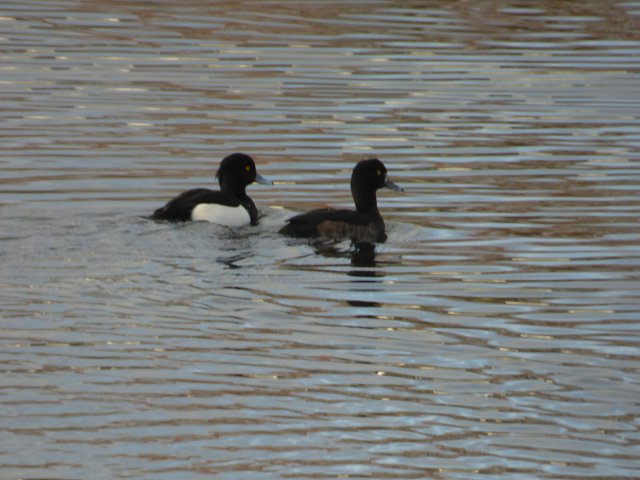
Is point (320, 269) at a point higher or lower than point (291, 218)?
lower

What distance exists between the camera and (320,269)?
39.6 ft

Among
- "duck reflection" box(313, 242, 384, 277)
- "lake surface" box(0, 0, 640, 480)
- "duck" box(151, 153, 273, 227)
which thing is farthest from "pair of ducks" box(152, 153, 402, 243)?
"lake surface" box(0, 0, 640, 480)

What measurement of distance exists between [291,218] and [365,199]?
90 cm

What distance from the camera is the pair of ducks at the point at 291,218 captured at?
13289mm

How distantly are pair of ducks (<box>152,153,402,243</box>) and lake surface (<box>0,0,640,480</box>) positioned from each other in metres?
0.24

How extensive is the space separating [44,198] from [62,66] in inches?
343

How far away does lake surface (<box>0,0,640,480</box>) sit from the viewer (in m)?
7.88

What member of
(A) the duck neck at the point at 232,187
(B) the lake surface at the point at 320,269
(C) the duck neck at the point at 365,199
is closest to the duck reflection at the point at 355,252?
(B) the lake surface at the point at 320,269

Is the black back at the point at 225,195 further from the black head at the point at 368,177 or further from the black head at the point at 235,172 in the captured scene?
the black head at the point at 368,177

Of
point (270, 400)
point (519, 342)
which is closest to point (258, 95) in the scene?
point (519, 342)

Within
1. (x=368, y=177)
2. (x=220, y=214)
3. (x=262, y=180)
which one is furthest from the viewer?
(x=262, y=180)

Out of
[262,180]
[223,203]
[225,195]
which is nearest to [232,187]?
[262,180]

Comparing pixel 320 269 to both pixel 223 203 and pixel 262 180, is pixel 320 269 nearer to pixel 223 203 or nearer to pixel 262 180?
pixel 223 203

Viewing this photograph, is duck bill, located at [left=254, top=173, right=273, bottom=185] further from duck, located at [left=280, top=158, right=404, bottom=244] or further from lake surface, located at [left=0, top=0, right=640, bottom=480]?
duck, located at [left=280, top=158, right=404, bottom=244]
